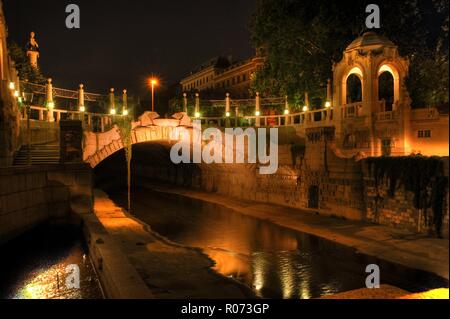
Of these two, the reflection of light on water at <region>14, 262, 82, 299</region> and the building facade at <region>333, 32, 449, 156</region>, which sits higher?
the building facade at <region>333, 32, 449, 156</region>

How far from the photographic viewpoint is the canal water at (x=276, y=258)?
13.7 m

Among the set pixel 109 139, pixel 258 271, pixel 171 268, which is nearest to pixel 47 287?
pixel 171 268

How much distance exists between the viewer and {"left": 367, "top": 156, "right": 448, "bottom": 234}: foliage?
1836 centimetres

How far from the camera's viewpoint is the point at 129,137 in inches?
1193

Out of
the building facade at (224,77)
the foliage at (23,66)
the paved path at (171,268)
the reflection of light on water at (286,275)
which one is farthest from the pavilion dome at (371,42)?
the building facade at (224,77)

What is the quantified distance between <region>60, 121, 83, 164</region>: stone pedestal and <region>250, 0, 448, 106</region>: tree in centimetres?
1784

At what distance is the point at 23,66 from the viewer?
34281 mm

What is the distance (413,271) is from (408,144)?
1080cm

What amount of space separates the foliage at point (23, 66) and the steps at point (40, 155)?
12.1 m

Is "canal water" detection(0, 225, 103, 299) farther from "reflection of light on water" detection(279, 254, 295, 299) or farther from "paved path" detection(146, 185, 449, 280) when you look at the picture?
"paved path" detection(146, 185, 449, 280)

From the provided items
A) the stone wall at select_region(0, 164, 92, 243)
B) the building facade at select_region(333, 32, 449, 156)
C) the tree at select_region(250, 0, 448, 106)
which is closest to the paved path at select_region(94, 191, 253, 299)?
the stone wall at select_region(0, 164, 92, 243)
